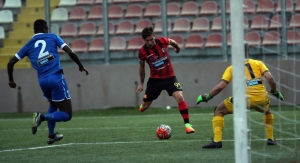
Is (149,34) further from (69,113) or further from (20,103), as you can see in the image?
(20,103)

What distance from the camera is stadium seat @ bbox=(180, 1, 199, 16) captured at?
750 inches

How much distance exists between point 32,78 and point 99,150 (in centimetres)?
978

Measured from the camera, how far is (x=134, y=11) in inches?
770

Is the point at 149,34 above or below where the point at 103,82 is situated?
above

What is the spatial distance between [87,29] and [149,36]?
365 inches

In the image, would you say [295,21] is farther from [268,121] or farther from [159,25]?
[159,25]

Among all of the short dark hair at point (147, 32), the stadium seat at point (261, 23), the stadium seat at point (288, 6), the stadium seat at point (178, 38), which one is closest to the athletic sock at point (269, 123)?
the short dark hair at point (147, 32)

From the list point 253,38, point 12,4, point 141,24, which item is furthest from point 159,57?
point 12,4

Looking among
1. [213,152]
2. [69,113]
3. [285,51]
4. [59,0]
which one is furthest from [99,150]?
[59,0]

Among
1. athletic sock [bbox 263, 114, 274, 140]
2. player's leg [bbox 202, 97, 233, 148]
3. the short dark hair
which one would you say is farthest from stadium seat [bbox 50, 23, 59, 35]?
athletic sock [bbox 263, 114, 274, 140]

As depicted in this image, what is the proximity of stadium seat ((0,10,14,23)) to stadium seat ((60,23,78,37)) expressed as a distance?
1685 mm

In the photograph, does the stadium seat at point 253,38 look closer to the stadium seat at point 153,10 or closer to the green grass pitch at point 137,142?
the green grass pitch at point 137,142

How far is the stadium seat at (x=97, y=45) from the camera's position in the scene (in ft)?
61.5

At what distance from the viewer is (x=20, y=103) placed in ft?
59.7
